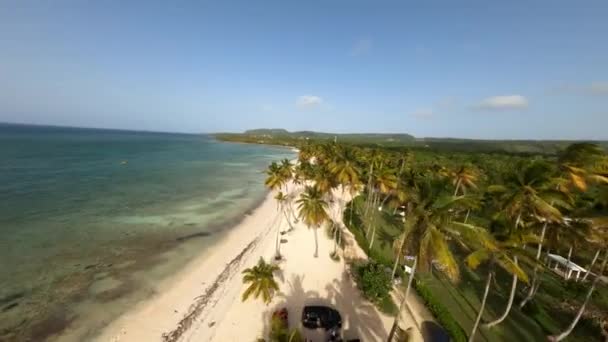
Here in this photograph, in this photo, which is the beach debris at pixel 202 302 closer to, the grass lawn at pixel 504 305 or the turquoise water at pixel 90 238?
the turquoise water at pixel 90 238

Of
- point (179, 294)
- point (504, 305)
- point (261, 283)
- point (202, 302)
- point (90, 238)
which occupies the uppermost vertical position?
point (261, 283)

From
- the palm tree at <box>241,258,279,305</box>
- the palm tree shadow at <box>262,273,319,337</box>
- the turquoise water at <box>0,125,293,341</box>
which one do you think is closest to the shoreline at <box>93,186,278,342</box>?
the turquoise water at <box>0,125,293,341</box>

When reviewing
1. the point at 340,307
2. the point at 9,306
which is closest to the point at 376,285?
the point at 340,307

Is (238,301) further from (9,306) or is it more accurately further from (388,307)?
(9,306)

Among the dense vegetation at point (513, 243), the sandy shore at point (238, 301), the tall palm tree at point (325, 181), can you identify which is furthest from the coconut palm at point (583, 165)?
the tall palm tree at point (325, 181)

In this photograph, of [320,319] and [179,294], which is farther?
[179,294]

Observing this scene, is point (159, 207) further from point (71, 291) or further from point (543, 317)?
point (543, 317)

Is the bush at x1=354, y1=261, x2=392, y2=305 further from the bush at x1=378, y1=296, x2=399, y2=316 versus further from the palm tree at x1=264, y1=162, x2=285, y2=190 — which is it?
the palm tree at x1=264, y1=162, x2=285, y2=190
